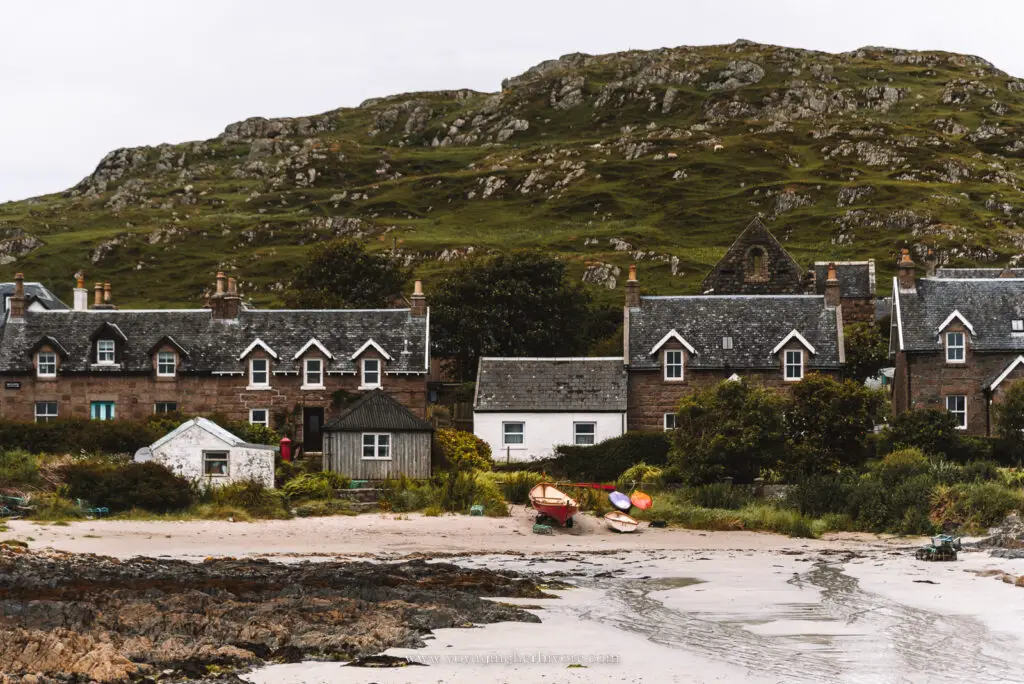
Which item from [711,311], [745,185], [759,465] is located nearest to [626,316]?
[711,311]

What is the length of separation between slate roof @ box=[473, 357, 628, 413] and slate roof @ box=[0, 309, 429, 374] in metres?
3.40

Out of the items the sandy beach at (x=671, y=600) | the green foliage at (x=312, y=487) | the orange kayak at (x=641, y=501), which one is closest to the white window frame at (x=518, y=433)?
the green foliage at (x=312, y=487)

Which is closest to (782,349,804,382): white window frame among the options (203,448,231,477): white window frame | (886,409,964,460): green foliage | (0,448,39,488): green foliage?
(886,409,964,460): green foliage

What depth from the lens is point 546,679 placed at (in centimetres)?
1844

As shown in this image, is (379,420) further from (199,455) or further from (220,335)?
(220,335)

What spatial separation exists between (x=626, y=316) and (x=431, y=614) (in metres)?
37.1

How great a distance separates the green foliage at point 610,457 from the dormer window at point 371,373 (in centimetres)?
1053

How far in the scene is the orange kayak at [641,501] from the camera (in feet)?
140

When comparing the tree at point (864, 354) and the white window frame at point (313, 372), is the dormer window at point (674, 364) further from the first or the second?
the white window frame at point (313, 372)

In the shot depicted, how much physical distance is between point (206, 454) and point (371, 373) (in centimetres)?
1458

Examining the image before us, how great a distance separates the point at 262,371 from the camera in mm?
57938

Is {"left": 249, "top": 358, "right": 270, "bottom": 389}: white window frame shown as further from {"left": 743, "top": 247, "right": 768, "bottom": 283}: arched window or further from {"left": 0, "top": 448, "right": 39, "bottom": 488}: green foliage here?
{"left": 743, "top": 247, "right": 768, "bottom": 283}: arched window

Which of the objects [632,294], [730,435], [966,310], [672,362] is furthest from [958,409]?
[730,435]

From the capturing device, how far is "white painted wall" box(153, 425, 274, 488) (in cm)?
4369
